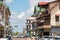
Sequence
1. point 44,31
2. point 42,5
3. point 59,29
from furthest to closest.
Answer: point 42,5, point 44,31, point 59,29

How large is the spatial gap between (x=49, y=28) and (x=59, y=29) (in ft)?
7.91

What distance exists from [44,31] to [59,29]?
413cm

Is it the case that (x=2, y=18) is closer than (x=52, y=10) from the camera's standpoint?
No

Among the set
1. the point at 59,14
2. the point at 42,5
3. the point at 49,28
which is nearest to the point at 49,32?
the point at 49,28

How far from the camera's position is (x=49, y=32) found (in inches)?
1932

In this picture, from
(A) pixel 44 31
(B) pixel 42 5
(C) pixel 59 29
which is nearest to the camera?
(C) pixel 59 29

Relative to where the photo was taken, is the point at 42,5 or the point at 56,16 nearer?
the point at 56,16

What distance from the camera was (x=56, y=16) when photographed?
156 ft

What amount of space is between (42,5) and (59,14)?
888 cm

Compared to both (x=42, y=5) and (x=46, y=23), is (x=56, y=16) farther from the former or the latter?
(x=42, y=5)

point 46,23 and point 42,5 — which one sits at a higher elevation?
point 42,5

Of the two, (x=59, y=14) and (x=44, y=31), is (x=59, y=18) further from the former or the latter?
(x=44, y=31)

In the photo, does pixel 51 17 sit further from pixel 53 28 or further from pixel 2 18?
pixel 2 18

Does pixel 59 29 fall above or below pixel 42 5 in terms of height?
below
